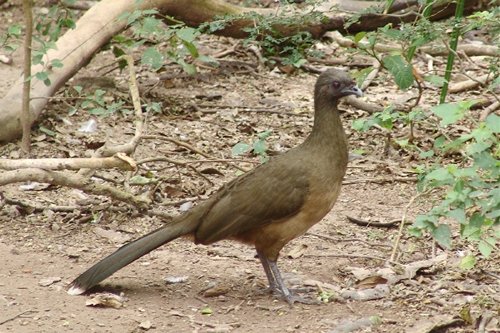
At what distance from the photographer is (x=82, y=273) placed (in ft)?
16.7

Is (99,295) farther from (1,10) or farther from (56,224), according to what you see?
(1,10)

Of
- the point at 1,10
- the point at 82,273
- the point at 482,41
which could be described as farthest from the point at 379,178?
Result: the point at 1,10

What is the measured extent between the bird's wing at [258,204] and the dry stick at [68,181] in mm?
1068

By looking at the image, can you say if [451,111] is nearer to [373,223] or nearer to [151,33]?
[373,223]

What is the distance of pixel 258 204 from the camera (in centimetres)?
498

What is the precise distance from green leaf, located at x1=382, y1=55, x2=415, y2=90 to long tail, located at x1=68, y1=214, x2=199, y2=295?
1923 millimetres

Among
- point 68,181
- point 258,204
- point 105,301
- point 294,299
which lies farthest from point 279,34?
point 105,301

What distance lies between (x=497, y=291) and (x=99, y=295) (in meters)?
2.14

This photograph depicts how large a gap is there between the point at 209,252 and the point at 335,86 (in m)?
1.35

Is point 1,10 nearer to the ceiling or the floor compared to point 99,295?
nearer to the floor

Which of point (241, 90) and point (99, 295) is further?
point (241, 90)

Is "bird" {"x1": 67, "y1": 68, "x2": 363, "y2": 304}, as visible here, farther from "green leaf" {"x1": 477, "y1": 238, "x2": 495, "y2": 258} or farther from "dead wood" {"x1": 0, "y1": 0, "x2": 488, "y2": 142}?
"dead wood" {"x1": 0, "y1": 0, "x2": 488, "y2": 142}

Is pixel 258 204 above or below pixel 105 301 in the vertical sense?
above

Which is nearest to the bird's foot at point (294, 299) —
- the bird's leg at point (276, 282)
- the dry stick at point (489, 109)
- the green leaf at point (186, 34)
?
the bird's leg at point (276, 282)
